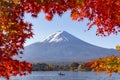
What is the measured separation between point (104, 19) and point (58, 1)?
3481 millimetres

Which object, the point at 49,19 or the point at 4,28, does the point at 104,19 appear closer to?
the point at 49,19

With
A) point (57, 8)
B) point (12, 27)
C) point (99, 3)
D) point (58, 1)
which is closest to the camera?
point (12, 27)

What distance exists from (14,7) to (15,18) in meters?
0.78

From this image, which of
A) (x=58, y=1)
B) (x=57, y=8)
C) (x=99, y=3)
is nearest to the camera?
(x=58, y=1)

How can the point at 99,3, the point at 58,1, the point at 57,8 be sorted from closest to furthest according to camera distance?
the point at 58,1
the point at 57,8
the point at 99,3

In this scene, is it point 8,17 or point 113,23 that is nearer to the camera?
point 8,17

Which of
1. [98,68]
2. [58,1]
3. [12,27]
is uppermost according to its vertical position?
[58,1]

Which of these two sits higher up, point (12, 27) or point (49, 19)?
point (49, 19)

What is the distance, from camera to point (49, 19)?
38.6 ft

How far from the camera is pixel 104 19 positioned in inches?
497

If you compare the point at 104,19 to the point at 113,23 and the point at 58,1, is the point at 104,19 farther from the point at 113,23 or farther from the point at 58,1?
the point at 58,1

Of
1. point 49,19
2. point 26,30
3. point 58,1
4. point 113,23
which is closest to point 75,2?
point 58,1

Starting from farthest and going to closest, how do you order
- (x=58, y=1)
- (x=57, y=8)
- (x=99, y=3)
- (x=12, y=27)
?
(x=99, y=3), (x=57, y=8), (x=58, y=1), (x=12, y=27)

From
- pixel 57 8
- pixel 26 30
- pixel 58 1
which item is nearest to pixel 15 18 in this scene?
pixel 26 30
